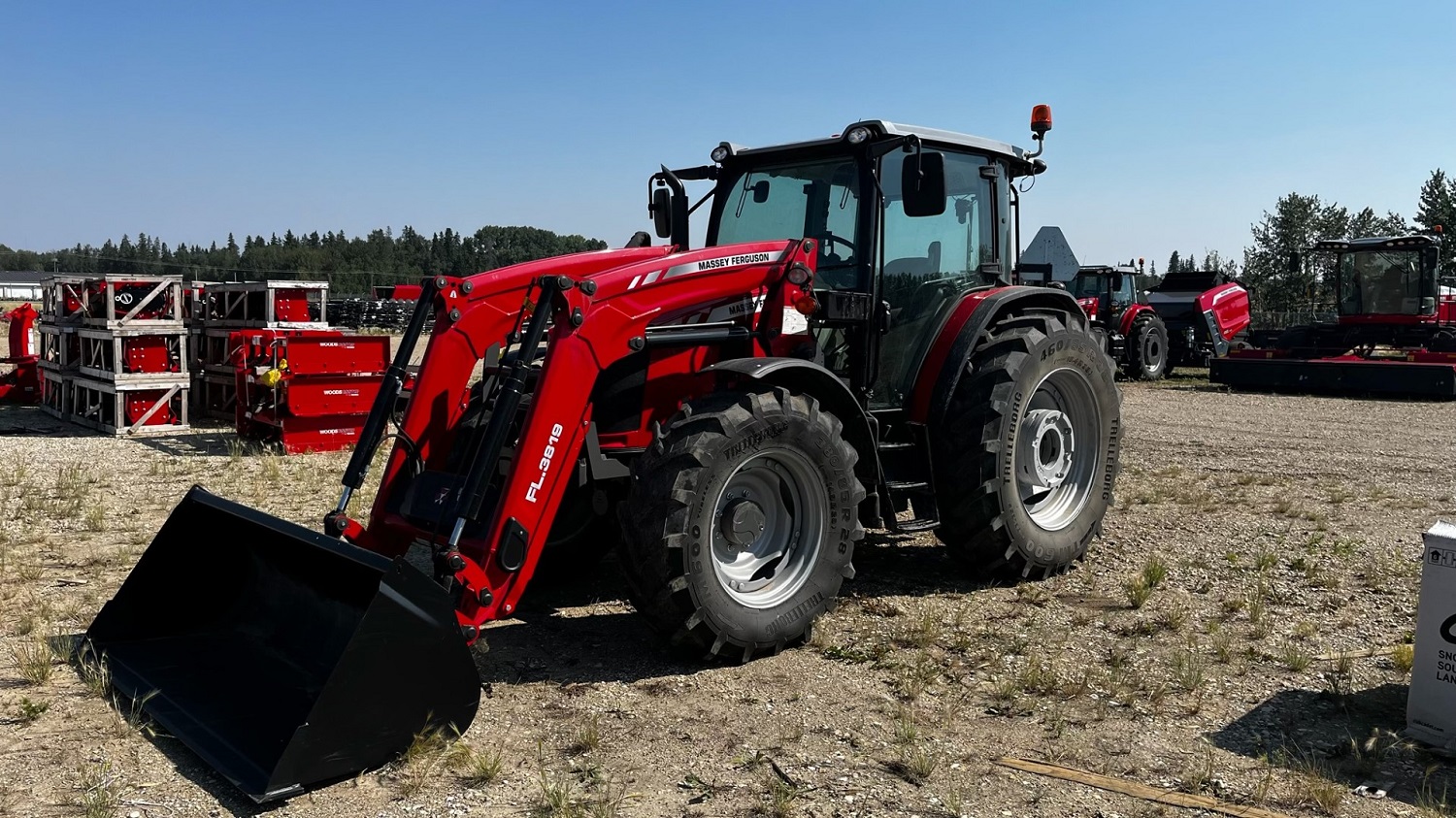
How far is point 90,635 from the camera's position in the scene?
4824 mm

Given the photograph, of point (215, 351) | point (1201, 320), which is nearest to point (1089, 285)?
point (1201, 320)

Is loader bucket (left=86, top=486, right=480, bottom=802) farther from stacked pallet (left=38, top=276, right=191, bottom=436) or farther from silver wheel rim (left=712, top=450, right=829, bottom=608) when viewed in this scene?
stacked pallet (left=38, top=276, right=191, bottom=436)

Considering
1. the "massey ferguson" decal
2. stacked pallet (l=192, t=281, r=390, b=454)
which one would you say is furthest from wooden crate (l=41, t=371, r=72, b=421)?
the "massey ferguson" decal

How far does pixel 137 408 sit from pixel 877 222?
10663 mm

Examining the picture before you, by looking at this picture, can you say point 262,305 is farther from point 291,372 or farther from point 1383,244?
point 1383,244

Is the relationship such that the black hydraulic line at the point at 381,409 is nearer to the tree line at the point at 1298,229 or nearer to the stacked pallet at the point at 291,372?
the stacked pallet at the point at 291,372

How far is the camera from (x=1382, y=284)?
806 inches

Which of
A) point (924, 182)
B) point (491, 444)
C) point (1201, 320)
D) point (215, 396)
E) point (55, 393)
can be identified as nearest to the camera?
point (491, 444)

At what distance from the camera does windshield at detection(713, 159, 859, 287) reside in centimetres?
595

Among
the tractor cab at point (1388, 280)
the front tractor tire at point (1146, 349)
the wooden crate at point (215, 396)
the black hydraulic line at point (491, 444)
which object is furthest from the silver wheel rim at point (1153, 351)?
the black hydraulic line at point (491, 444)

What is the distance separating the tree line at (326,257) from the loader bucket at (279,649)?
194 ft

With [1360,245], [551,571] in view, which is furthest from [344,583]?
[1360,245]

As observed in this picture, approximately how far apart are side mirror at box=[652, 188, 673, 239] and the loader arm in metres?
1.03

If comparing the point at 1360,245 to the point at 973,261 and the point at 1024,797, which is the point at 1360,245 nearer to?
the point at 973,261
